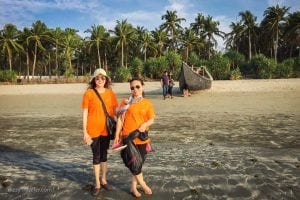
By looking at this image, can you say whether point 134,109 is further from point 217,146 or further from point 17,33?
point 17,33

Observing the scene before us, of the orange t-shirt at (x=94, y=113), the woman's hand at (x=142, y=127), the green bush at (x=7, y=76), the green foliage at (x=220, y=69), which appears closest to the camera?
the woman's hand at (x=142, y=127)

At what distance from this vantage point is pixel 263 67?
41062 mm

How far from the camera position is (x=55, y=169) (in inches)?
210

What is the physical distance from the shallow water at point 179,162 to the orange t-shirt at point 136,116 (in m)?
0.82

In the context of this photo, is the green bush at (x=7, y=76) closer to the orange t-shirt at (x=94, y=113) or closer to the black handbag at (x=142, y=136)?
the orange t-shirt at (x=94, y=113)

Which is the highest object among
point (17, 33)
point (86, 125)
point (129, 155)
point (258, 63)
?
point (17, 33)

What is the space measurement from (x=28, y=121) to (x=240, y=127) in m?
6.27

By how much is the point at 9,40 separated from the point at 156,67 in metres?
24.2

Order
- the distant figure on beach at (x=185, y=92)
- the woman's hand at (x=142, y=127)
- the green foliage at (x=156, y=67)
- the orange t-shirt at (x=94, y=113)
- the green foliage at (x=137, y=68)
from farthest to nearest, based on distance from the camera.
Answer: the green foliage at (x=137, y=68) → the green foliage at (x=156, y=67) → the distant figure on beach at (x=185, y=92) → the orange t-shirt at (x=94, y=113) → the woman's hand at (x=142, y=127)

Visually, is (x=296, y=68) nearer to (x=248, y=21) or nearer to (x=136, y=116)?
(x=248, y=21)

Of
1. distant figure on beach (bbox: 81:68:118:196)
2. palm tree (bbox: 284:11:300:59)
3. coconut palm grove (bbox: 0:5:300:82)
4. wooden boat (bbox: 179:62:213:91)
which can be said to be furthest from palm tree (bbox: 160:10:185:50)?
distant figure on beach (bbox: 81:68:118:196)

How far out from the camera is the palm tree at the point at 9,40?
53456 mm

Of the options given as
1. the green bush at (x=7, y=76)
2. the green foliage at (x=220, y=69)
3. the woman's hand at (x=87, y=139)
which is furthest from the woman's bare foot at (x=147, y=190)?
the green bush at (x=7, y=76)

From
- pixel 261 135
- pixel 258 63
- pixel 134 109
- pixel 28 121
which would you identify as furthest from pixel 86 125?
pixel 258 63
